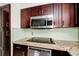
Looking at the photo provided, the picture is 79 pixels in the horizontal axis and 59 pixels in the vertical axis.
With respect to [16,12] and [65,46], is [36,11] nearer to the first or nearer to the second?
[16,12]

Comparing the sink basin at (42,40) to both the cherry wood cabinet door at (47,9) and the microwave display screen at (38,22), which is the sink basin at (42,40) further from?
the cherry wood cabinet door at (47,9)

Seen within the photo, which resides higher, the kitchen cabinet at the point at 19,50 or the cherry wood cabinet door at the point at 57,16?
the cherry wood cabinet door at the point at 57,16

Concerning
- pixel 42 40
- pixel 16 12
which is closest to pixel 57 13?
pixel 42 40

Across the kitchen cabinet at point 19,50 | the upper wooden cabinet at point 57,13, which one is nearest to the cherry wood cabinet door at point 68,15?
the upper wooden cabinet at point 57,13

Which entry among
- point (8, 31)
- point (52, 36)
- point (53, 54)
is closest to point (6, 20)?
point (8, 31)

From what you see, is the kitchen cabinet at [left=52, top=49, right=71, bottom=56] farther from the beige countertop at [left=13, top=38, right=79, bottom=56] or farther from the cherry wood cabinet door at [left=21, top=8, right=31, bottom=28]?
the cherry wood cabinet door at [left=21, top=8, right=31, bottom=28]

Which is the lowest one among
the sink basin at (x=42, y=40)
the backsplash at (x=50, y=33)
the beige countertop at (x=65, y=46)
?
the beige countertop at (x=65, y=46)

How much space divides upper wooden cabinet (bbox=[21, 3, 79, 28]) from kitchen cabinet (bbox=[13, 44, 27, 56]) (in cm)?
23

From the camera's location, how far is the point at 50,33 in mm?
1613

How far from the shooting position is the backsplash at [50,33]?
5.18 ft

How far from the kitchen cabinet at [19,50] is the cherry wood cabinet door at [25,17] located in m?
0.23

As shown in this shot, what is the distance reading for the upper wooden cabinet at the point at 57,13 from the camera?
1.58 metres

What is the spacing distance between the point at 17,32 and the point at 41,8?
0.37 metres

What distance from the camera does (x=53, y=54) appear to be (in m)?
1.62
